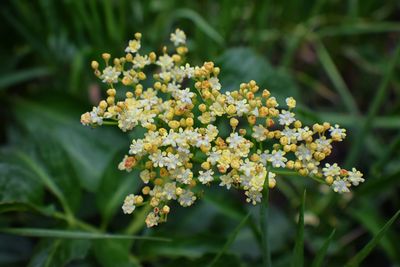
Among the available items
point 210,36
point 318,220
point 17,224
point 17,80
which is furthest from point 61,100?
point 318,220

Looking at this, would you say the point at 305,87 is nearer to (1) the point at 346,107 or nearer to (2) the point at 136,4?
(1) the point at 346,107

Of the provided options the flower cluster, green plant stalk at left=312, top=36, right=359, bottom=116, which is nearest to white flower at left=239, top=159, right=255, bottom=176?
the flower cluster

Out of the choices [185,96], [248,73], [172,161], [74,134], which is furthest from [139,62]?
[74,134]

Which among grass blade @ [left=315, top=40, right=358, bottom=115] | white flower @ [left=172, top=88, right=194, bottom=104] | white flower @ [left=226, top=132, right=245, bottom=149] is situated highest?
grass blade @ [left=315, top=40, right=358, bottom=115]

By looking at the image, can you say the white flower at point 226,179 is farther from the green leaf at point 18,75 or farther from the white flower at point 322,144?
the green leaf at point 18,75

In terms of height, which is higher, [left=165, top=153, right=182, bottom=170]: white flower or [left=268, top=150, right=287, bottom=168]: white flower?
[left=268, top=150, right=287, bottom=168]: white flower

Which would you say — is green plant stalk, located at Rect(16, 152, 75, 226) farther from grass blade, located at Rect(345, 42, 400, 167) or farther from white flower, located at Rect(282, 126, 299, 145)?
grass blade, located at Rect(345, 42, 400, 167)

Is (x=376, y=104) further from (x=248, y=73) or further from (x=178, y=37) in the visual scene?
(x=178, y=37)
